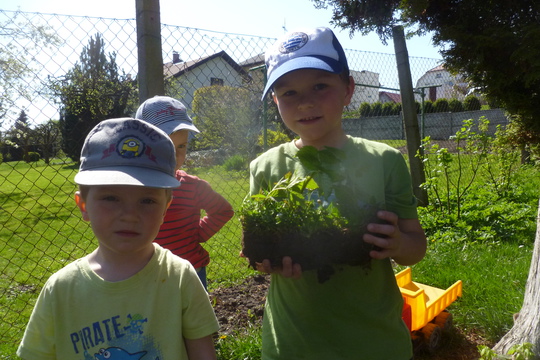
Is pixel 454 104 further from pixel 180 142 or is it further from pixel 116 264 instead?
pixel 116 264

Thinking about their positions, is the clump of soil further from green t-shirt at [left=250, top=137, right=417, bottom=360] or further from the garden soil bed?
the garden soil bed

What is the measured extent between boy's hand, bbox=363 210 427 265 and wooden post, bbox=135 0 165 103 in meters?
1.71

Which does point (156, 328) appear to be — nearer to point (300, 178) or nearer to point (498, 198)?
point (300, 178)

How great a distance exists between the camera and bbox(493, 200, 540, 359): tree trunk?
2.09 m

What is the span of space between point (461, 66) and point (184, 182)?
7.10 ft

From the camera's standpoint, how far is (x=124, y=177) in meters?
1.18

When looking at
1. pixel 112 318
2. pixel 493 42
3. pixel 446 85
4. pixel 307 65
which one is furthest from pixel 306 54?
pixel 446 85

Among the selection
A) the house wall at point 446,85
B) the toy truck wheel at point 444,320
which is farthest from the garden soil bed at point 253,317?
the house wall at point 446,85

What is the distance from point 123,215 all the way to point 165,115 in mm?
1074

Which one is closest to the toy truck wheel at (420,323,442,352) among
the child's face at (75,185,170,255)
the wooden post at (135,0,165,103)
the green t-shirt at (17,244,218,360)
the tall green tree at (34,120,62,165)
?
the green t-shirt at (17,244,218,360)

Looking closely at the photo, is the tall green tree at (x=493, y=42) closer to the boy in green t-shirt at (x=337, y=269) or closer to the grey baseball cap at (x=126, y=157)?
the boy in green t-shirt at (x=337, y=269)

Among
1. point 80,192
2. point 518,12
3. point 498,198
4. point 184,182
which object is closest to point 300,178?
point 80,192

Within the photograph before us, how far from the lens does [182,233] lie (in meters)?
2.25

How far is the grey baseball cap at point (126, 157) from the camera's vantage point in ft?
3.92
